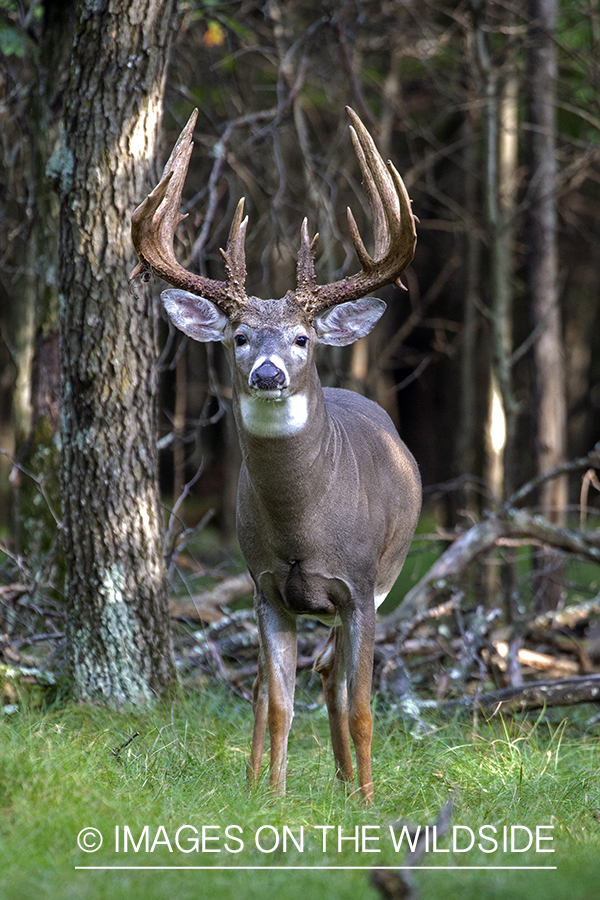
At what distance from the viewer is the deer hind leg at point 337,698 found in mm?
4828

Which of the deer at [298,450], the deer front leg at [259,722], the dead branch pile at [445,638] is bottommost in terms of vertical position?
the dead branch pile at [445,638]

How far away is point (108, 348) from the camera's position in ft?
17.5

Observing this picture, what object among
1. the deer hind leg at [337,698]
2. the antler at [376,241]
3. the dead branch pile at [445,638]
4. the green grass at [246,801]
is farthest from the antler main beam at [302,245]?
the dead branch pile at [445,638]

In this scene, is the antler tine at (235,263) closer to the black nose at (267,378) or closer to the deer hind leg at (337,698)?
the black nose at (267,378)

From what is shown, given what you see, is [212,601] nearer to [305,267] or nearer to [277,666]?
[277,666]

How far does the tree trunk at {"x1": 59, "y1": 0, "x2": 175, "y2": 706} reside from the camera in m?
5.32

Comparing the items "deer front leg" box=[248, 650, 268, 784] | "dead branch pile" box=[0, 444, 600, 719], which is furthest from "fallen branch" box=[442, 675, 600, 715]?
"deer front leg" box=[248, 650, 268, 784]

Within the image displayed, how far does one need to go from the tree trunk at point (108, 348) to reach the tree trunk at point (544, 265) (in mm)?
4198

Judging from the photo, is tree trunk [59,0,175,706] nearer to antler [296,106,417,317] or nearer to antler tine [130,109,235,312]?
antler tine [130,109,235,312]

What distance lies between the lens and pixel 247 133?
10.6 metres

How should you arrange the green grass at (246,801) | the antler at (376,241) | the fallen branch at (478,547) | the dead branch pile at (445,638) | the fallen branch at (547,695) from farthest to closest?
the fallen branch at (478,547), the dead branch pile at (445,638), the fallen branch at (547,695), the antler at (376,241), the green grass at (246,801)

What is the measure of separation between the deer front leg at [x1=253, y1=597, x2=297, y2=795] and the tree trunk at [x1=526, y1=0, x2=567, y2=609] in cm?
434

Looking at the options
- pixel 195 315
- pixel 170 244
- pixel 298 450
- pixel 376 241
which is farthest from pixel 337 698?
pixel 170 244

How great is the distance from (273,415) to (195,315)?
705 millimetres
